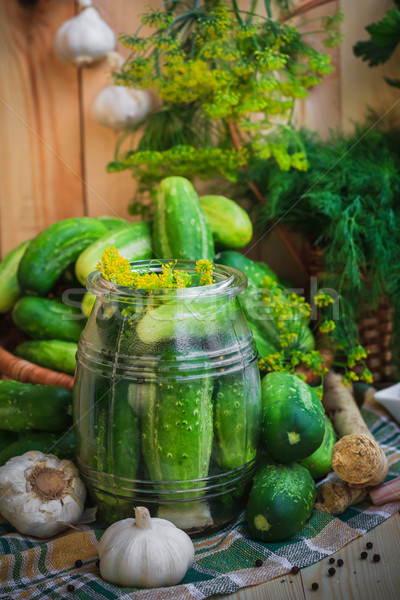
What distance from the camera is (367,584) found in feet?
2.94

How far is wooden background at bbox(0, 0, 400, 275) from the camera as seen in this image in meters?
1.64

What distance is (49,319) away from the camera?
1.30 m

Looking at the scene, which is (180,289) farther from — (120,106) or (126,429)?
(120,106)

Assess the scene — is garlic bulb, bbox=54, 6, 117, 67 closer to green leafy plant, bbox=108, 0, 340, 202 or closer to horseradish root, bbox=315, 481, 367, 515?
green leafy plant, bbox=108, 0, 340, 202

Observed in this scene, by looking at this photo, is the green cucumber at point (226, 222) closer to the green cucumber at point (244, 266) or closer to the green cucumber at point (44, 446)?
the green cucumber at point (244, 266)

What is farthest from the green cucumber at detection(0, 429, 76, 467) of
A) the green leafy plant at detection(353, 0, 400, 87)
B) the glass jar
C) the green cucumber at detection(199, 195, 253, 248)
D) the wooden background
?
the green leafy plant at detection(353, 0, 400, 87)

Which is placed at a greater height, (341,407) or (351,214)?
(351,214)

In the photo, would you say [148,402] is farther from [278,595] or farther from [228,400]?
[278,595]

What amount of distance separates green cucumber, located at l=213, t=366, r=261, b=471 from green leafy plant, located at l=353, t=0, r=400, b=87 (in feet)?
3.22

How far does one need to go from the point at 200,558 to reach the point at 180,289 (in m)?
0.39

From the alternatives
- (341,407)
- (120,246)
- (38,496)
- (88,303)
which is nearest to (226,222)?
(120,246)

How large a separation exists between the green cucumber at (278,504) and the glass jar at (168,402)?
0.13 feet

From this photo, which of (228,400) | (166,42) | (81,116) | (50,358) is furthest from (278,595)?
(81,116)

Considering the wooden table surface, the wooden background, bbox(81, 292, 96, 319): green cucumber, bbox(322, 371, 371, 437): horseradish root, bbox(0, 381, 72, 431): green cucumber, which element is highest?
the wooden background
